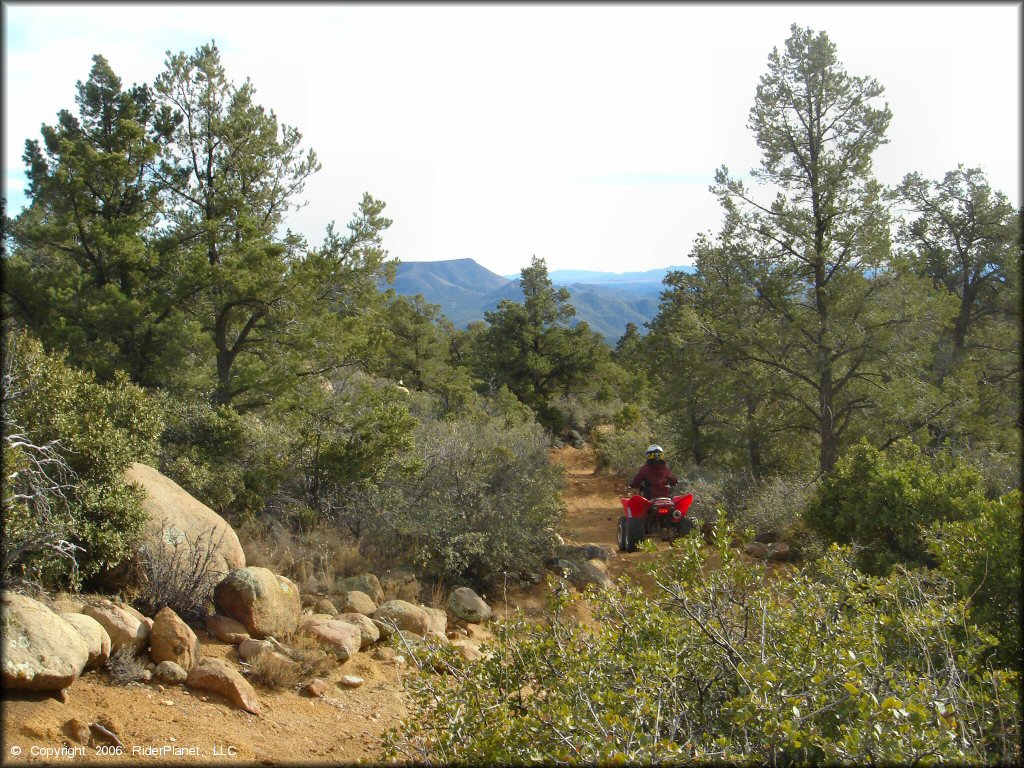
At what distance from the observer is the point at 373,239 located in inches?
485

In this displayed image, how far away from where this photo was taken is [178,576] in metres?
5.94

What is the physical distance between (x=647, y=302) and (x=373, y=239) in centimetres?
12132

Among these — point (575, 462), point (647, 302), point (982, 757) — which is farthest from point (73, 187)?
point (647, 302)

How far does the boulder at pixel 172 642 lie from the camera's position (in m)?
5.07

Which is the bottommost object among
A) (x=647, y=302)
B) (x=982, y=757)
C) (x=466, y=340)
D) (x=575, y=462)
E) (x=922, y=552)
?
(x=575, y=462)

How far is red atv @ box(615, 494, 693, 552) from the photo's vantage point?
9.98m

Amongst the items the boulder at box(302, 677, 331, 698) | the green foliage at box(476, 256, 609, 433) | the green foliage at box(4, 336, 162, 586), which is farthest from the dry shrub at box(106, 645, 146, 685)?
the green foliage at box(476, 256, 609, 433)

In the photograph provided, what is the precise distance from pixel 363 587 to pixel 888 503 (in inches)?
250

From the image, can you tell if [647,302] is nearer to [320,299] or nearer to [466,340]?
[466,340]

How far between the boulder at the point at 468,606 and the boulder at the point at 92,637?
3870 mm

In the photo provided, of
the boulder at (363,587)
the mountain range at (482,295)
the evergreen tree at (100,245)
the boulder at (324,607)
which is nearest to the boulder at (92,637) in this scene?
the boulder at (324,607)

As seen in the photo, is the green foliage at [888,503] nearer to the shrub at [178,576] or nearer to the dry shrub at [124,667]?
the shrub at [178,576]

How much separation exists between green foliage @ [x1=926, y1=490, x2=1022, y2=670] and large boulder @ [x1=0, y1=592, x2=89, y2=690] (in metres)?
5.76

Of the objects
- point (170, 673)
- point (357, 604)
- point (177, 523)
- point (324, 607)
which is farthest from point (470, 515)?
point (170, 673)
